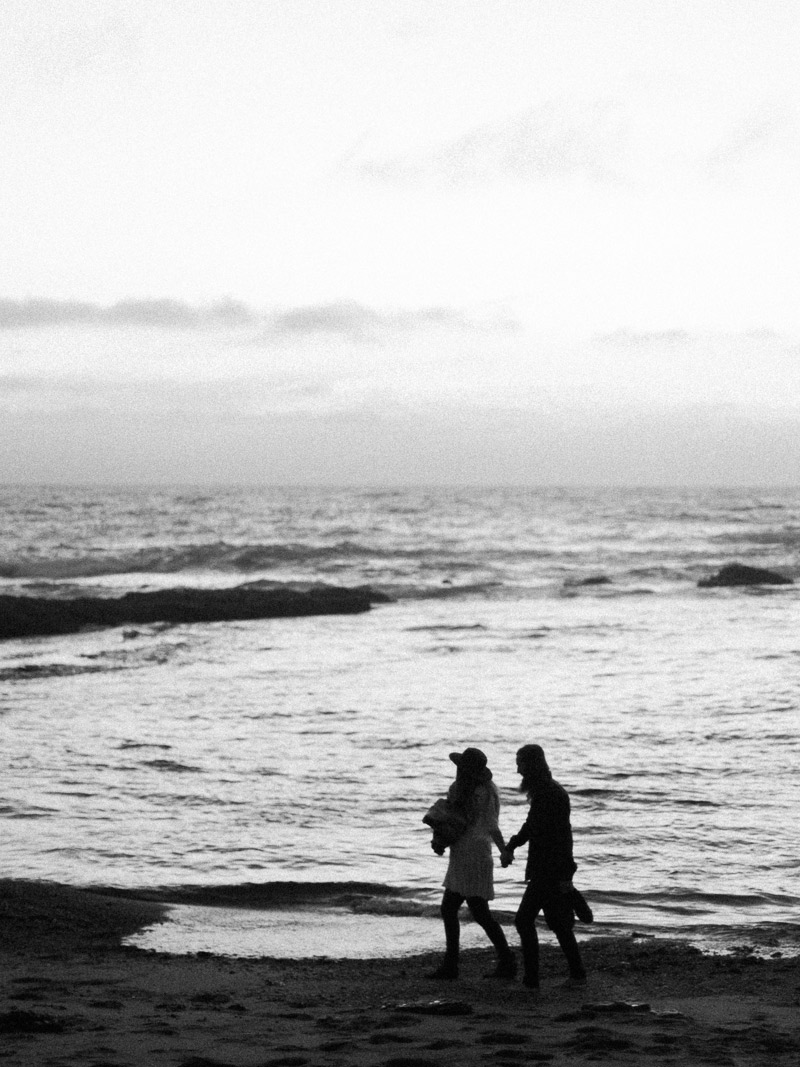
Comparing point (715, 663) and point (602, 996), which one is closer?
point (602, 996)

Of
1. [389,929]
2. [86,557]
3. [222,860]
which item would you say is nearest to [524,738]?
[222,860]

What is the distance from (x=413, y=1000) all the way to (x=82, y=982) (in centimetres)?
190

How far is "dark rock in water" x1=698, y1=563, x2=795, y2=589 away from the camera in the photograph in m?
44.0

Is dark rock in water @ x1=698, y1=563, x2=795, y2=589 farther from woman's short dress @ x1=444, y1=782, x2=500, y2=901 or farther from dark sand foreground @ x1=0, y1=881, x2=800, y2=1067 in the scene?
woman's short dress @ x1=444, y1=782, x2=500, y2=901

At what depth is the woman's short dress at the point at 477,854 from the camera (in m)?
7.47

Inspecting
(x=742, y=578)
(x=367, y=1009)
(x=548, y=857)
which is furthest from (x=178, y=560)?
(x=367, y=1009)

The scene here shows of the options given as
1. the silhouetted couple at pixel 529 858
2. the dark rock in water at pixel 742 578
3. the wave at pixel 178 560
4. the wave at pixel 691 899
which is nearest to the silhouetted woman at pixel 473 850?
the silhouetted couple at pixel 529 858

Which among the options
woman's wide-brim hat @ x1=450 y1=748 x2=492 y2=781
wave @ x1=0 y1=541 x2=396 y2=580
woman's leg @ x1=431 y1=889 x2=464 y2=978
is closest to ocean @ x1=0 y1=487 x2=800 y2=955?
woman's leg @ x1=431 y1=889 x2=464 y2=978

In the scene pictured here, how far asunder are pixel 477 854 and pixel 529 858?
0.32 meters

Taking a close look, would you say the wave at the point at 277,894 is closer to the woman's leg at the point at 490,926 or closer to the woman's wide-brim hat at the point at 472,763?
the woman's leg at the point at 490,926

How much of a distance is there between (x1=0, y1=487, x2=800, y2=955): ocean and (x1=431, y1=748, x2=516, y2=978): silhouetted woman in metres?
1.06

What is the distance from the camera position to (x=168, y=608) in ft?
105

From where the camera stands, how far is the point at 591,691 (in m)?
19.7

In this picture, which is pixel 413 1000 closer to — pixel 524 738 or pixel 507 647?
pixel 524 738
